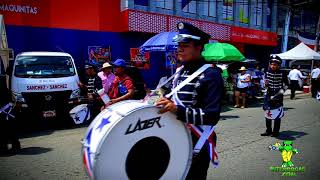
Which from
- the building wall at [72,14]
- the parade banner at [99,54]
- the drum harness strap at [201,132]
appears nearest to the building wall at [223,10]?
the building wall at [72,14]

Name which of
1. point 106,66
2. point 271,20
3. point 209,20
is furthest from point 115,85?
point 271,20

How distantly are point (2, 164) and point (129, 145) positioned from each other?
4.26 metres

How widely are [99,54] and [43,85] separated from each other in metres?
7.30

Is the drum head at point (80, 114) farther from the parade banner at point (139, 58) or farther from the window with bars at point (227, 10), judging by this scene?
the window with bars at point (227, 10)

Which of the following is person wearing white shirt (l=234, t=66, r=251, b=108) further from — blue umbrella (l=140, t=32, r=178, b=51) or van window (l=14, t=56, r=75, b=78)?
van window (l=14, t=56, r=75, b=78)

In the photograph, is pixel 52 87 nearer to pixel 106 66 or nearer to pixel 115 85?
pixel 106 66

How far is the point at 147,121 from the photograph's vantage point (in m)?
2.27

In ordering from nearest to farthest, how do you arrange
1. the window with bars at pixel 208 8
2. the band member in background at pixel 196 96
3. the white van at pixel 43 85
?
the band member in background at pixel 196 96
the white van at pixel 43 85
the window with bars at pixel 208 8

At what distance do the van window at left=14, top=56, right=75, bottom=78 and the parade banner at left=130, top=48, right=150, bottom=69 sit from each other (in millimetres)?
6973

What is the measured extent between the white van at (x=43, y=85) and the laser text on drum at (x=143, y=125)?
7.20m

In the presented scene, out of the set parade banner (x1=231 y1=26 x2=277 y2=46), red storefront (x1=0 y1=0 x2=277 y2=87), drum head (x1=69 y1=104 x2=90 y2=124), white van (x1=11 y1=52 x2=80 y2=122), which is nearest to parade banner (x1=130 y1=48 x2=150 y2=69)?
red storefront (x1=0 y1=0 x2=277 y2=87)

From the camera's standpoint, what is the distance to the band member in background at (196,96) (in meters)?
→ 2.41

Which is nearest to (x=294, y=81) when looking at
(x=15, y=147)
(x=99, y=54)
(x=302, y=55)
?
(x=302, y=55)

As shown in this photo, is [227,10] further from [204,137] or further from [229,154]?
[204,137]
